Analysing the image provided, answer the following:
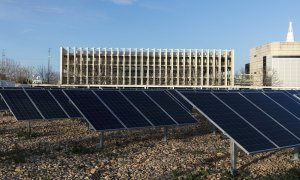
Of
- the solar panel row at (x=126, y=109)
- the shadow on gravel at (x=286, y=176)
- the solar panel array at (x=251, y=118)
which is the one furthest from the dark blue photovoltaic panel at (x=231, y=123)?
the solar panel row at (x=126, y=109)

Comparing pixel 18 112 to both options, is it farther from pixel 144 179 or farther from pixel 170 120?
pixel 144 179

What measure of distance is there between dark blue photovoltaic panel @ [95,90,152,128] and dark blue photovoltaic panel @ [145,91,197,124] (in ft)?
5.55

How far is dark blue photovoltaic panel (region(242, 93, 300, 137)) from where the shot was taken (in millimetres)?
12209

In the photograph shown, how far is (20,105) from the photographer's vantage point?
18.3m

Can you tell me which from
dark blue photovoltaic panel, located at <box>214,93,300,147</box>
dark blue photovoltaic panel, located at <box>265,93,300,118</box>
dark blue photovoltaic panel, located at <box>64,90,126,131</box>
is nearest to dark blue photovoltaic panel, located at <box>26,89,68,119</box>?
dark blue photovoltaic panel, located at <box>64,90,126,131</box>

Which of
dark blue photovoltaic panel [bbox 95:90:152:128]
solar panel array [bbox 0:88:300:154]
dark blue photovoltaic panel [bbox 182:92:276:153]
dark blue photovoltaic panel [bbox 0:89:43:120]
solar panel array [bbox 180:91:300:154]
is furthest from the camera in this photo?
dark blue photovoltaic panel [bbox 0:89:43:120]

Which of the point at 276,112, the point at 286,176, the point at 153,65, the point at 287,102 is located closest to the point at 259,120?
the point at 276,112

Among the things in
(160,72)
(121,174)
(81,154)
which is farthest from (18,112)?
(160,72)

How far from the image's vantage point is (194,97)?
1204 cm

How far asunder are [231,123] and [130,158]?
3.39 m

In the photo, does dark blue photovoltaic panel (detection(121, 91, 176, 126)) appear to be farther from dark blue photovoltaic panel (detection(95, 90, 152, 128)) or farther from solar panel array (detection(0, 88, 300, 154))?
dark blue photovoltaic panel (detection(95, 90, 152, 128))

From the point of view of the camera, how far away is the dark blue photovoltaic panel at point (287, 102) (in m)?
14.1

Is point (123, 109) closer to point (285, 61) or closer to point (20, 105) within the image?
point (20, 105)

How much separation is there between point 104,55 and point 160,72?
1815 cm
